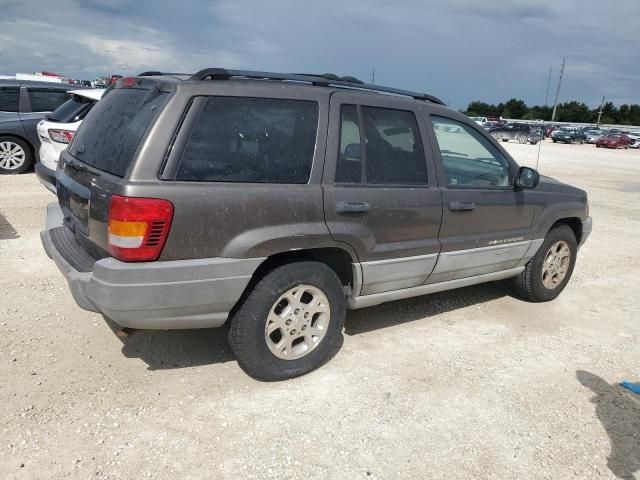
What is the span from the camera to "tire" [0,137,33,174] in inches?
377

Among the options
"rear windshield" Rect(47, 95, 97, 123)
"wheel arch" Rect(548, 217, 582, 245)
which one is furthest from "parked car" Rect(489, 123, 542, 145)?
"wheel arch" Rect(548, 217, 582, 245)

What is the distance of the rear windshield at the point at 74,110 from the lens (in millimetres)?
7434

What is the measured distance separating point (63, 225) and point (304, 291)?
5.98 ft

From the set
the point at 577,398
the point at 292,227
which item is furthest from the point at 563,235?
the point at 292,227

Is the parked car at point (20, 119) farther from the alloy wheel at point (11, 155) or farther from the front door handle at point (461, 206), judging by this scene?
the front door handle at point (461, 206)

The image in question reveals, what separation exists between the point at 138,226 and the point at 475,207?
8.29 ft

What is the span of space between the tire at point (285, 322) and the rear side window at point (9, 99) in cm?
886

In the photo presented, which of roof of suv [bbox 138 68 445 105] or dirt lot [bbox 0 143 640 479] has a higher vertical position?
roof of suv [bbox 138 68 445 105]

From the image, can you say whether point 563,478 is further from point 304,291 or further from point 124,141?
point 124,141

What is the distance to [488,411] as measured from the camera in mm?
3199

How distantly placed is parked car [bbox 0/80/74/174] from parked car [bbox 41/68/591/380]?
6728mm

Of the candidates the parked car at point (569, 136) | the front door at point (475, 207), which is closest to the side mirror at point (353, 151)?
→ the front door at point (475, 207)

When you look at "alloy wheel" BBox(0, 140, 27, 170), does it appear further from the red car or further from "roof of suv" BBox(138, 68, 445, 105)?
the red car

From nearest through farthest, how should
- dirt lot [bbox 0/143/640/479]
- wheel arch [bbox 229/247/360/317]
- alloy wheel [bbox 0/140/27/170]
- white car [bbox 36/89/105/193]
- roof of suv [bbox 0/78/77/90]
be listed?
dirt lot [bbox 0/143/640/479], wheel arch [bbox 229/247/360/317], white car [bbox 36/89/105/193], alloy wheel [bbox 0/140/27/170], roof of suv [bbox 0/78/77/90]
